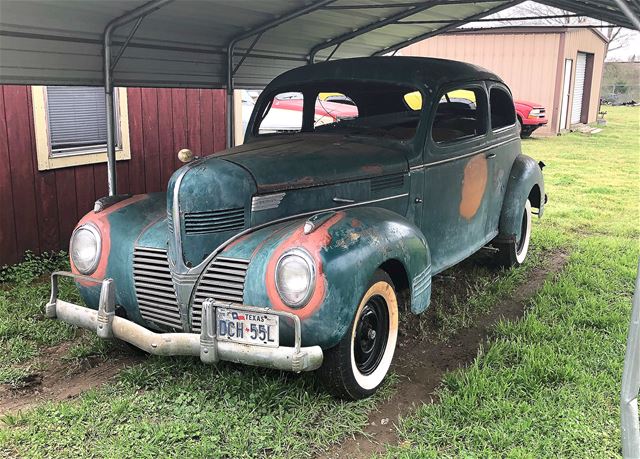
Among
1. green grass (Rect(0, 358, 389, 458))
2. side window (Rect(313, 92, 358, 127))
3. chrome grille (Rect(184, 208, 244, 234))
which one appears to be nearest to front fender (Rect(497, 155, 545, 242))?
side window (Rect(313, 92, 358, 127))

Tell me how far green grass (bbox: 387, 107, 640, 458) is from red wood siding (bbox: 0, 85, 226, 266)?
14.0 ft

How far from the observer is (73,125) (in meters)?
6.11

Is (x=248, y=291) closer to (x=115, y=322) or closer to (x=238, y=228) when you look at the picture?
(x=238, y=228)

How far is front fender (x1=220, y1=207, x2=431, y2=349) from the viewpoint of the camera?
2.90 meters

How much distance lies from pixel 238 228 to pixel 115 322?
0.83 m

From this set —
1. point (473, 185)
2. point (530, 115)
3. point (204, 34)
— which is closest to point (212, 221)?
point (473, 185)

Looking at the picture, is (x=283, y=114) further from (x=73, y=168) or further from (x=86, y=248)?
(x=73, y=168)

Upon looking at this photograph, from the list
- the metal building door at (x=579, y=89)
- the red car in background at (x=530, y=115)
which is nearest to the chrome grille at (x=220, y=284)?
the red car in background at (x=530, y=115)

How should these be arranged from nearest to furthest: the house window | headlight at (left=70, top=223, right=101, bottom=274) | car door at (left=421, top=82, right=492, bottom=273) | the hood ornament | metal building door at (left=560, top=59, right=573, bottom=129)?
the hood ornament → headlight at (left=70, top=223, right=101, bottom=274) → car door at (left=421, top=82, right=492, bottom=273) → the house window → metal building door at (left=560, top=59, right=573, bottom=129)

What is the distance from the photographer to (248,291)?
9.96ft

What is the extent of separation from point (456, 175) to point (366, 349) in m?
1.78

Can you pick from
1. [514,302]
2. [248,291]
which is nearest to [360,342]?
[248,291]

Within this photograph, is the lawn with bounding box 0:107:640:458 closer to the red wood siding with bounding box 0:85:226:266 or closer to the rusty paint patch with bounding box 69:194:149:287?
the rusty paint patch with bounding box 69:194:149:287

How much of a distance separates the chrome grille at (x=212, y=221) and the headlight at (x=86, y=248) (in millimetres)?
661
